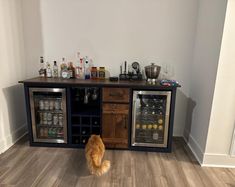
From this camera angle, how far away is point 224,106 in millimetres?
1971

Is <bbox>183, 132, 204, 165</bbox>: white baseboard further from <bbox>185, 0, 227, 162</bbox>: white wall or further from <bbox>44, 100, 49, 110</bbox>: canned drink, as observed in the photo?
<bbox>44, 100, 49, 110</bbox>: canned drink

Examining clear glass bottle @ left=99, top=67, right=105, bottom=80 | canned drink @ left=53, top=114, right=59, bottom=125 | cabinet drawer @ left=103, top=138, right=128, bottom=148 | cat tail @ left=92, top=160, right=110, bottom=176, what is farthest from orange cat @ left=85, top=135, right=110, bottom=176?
clear glass bottle @ left=99, top=67, right=105, bottom=80

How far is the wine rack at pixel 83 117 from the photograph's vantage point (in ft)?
7.95

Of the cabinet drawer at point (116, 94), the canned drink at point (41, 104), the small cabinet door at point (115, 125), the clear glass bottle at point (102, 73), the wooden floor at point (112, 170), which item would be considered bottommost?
the wooden floor at point (112, 170)

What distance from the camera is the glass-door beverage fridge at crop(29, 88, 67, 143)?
7.86ft

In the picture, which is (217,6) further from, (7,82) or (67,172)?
(7,82)

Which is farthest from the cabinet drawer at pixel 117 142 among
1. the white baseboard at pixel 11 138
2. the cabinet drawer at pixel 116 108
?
the white baseboard at pixel 11 138

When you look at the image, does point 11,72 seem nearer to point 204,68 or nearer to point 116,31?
point 116,31

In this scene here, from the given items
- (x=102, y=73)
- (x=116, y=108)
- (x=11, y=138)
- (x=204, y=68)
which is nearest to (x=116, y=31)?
(x=102, y=73)

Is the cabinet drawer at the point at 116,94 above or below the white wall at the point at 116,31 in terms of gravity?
below

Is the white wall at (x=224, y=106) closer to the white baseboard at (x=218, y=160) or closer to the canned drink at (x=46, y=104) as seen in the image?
the white baseboard at (x=218, y=160)

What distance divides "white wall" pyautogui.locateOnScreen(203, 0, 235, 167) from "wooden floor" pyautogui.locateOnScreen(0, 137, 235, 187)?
18cm

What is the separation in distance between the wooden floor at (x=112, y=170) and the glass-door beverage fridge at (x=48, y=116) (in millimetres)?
166

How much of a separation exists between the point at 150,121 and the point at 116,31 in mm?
1358
